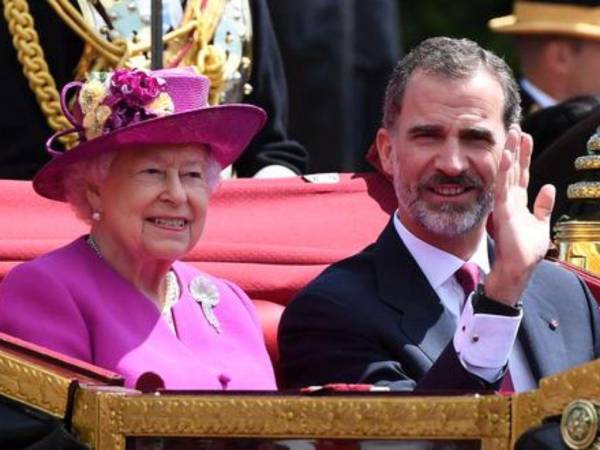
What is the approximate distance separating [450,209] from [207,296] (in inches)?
16.8

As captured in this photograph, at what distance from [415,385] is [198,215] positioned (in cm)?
47

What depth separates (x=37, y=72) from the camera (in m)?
5.21

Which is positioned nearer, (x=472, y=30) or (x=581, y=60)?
(x=581, y=60)

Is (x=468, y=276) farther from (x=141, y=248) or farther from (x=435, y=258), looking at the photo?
(x=141, y=248)

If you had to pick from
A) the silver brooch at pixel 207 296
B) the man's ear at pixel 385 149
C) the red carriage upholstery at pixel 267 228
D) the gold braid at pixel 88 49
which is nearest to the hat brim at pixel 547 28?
the gold braid at pixel 88 49

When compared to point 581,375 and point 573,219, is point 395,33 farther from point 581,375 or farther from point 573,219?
point 581,375

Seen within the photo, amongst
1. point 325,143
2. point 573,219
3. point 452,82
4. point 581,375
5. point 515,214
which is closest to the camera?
point 581,375

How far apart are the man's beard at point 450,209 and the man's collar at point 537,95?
3.42 meters

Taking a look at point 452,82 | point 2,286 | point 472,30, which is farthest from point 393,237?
point 472,30

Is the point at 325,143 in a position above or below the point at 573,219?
below

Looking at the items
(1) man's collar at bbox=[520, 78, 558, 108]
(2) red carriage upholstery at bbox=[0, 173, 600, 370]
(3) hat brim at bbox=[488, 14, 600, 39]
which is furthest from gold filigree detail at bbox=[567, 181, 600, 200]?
(3) hat brim at bbox=[488, 14, 600, 39]

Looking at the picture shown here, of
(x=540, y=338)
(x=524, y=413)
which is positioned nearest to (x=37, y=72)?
(x=540, y=338)

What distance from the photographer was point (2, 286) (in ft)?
13.9

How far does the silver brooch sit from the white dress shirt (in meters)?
0.33
